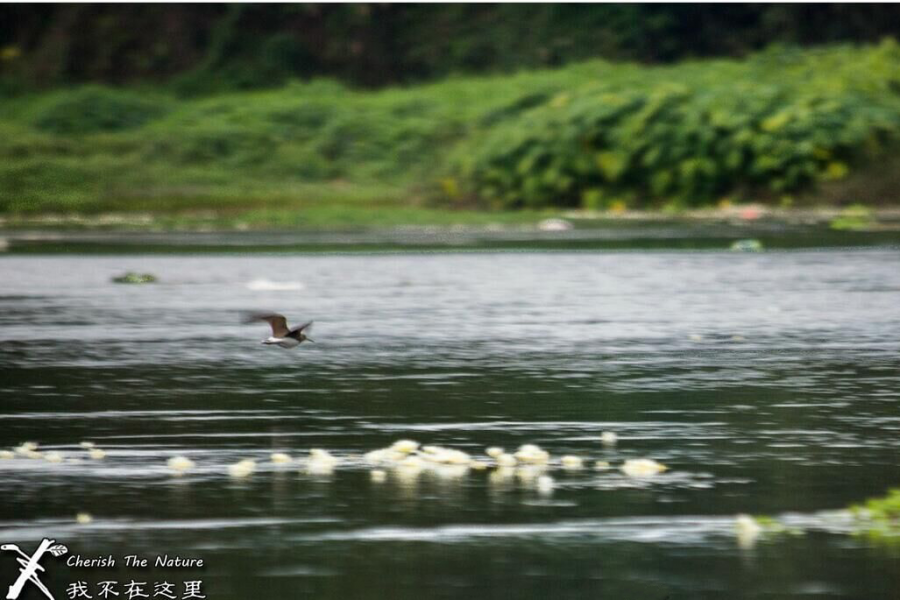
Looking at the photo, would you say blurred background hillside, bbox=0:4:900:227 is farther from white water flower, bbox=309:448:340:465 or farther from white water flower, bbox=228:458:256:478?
white water flower, bbox=228:458:256:478

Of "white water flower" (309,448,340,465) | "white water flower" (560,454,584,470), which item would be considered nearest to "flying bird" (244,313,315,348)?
"white water flower" (309,448,340,465)

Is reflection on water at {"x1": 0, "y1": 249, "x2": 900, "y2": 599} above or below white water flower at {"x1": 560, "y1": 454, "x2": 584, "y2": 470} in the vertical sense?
below

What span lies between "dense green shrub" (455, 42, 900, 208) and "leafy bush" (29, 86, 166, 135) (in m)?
7.35

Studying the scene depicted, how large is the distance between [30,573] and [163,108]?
3111 cm

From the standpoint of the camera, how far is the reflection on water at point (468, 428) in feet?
23.3

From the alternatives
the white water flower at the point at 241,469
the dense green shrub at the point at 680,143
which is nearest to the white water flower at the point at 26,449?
the white water flower at the point at 241,469

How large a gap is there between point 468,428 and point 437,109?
26.2 metres

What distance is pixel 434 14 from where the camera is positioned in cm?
4275

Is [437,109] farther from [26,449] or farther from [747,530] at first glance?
[747,530]

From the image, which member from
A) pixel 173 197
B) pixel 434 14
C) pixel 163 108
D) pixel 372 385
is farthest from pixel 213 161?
pixel 372 385

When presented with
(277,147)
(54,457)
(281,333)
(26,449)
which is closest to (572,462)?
(54,457)

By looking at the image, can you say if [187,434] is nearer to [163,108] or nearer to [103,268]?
[103,268]

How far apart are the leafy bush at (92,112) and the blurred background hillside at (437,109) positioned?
0.06 metres

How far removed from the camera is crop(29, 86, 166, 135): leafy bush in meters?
35.5
